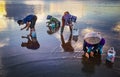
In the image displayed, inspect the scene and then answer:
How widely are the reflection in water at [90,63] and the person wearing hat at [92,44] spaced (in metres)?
0.25

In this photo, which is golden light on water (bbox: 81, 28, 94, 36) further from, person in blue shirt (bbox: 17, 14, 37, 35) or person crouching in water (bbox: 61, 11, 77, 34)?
person in blue shirt (bbox: 17, 14, 37, 35)

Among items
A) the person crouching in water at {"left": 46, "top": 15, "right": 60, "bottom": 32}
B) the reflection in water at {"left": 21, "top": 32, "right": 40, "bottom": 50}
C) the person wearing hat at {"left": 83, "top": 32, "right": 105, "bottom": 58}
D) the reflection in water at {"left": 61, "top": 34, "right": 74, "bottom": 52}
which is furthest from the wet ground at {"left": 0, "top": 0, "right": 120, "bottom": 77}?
the person crouching in water at {"left": 46, "top": 15, "right": 60, "bottom": 32}

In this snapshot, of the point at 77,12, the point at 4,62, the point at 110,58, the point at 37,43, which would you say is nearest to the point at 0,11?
the point at 77,12

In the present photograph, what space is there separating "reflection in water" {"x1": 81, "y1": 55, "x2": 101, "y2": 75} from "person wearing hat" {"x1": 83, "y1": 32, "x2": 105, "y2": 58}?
0.25 metres

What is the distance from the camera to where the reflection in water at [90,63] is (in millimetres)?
9038

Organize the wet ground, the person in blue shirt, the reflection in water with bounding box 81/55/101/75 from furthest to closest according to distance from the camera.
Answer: the person in blue shirt, the reflection in water with bounding box 81/55/101/75, the wet ground

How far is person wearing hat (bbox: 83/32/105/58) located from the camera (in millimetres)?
9742

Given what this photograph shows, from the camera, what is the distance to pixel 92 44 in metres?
9.84

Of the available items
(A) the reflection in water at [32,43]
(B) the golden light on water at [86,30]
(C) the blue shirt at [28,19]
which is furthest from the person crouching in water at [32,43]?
(B) the golden light on water at [86,30]

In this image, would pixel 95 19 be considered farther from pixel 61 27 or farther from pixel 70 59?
pixel 70 59

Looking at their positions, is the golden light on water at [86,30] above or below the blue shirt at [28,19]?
below

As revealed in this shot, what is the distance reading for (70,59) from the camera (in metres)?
10.1

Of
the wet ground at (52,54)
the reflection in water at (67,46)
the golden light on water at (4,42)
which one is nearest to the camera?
the wet ground at (52,54)

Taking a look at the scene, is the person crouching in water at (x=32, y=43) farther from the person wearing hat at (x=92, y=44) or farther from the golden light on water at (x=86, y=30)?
the golden light on water at (x=86, y=30)
